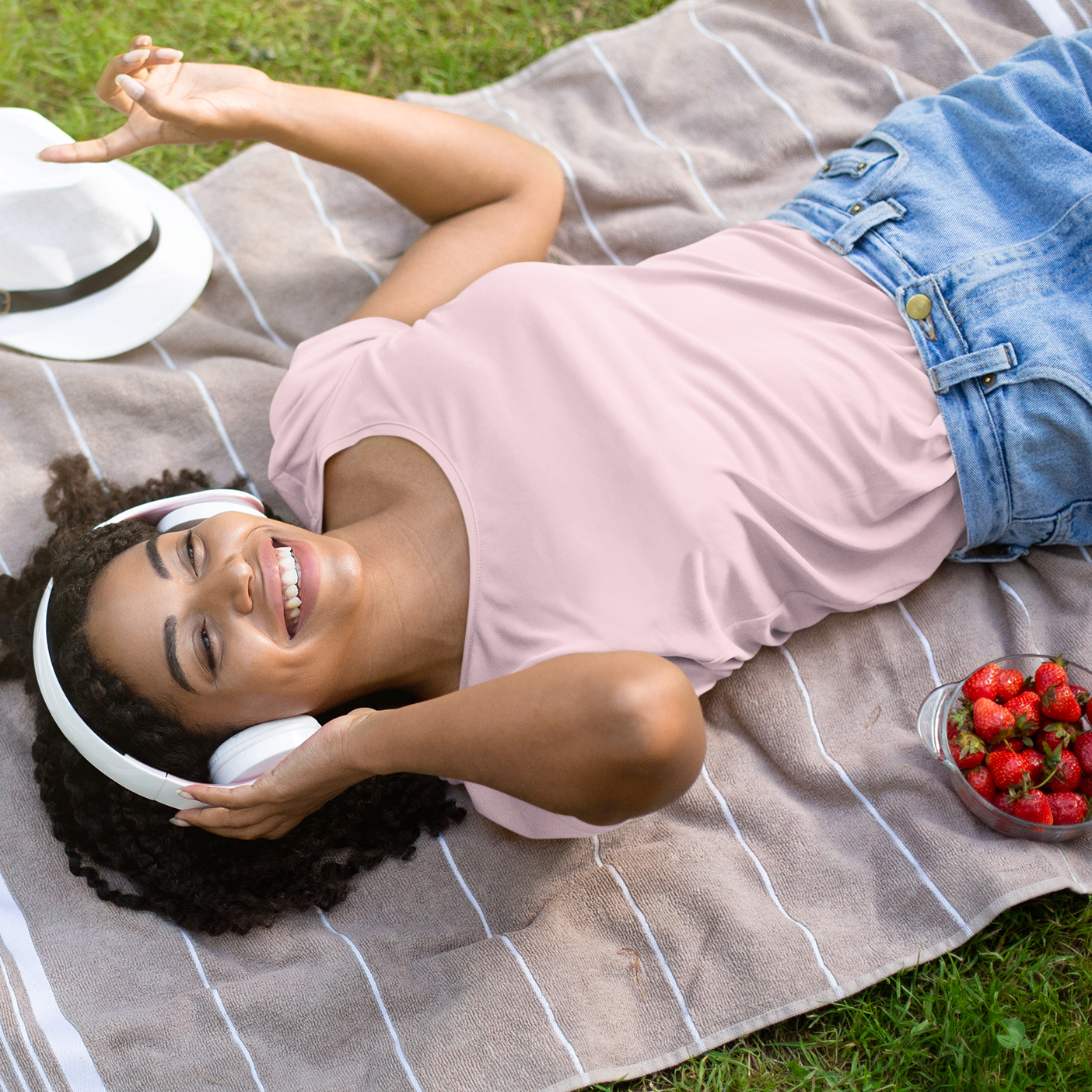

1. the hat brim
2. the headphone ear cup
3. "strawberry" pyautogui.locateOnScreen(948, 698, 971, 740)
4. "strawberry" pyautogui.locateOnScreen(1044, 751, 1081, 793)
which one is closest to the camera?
the headphone ear cup

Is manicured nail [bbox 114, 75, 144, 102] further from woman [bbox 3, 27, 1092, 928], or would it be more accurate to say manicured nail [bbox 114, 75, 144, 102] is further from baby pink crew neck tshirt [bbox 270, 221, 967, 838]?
baby pink crew neck tshirt [bbox 270, 221, 967, 838]

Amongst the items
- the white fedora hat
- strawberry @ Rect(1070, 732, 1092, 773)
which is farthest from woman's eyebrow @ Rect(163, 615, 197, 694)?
strawberry @ Rect(1070, 732, 1092, 773)

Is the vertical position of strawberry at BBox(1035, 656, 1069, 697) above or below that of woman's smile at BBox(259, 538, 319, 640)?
below

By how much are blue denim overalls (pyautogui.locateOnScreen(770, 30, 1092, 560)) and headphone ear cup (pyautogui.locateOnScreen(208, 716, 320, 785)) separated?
1.77 metres

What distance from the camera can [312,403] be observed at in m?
2.62

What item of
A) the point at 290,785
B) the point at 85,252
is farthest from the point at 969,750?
the point at 85,252

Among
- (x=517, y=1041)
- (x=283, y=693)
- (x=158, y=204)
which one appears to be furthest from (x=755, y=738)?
(x=158, y=204)

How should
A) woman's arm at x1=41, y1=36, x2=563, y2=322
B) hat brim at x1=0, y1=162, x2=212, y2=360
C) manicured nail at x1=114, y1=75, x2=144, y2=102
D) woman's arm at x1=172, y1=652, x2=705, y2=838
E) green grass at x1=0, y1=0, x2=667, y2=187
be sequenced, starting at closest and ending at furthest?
1. woman's arm at x1=172, y1=652, x2=705, y2=838
2. manicured nail at x1=114, y1=75, x2=144, y2=102
3. woman's arm at x1=41, y1=36, x2=563, y2=322
4. hat brim at x1=0, y1=162, x2=212, y2=360
5. green grass at x1=0, y1=0, x2=667, y2=187

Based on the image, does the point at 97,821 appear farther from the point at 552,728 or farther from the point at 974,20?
the point at 974,20

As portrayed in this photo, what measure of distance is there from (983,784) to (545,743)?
1.17 metres

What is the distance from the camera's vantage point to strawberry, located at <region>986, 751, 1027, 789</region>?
90.9 inches

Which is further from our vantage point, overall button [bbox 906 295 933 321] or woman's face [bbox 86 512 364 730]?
overall button [bbox 906 295 933 321]

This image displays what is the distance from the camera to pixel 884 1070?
2.30 m

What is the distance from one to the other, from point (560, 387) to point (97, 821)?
1.56 meters
